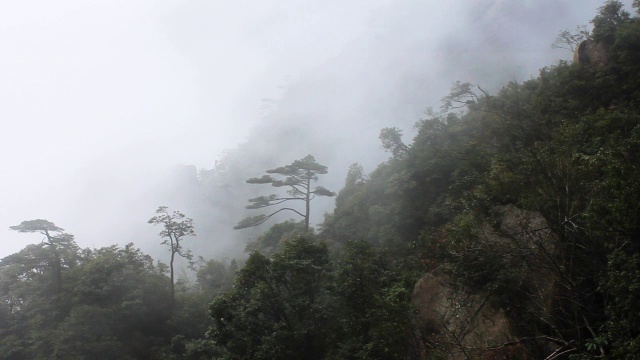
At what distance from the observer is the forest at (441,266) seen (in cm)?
920

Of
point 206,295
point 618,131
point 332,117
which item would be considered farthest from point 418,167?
point 332,117

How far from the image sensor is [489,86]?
49.4 meters

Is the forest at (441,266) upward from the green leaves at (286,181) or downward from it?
downward

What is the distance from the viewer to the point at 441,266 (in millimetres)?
12680

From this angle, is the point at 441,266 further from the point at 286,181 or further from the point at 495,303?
the point at 286,181

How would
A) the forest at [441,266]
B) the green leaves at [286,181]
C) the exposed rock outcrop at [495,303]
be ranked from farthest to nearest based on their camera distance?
the green leaves at [286,181] < the exposed rock outcrop at [495,303] < the forest at [441,266]

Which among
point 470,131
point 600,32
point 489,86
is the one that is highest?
point 489,86

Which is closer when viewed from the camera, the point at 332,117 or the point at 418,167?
the point at 418,167

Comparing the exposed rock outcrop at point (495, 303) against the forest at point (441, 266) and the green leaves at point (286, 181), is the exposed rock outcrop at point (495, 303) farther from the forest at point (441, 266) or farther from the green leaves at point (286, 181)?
the green leaves at point (286, 181)

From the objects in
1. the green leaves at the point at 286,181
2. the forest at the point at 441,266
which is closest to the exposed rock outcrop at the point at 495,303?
the forest at the point at 441,266

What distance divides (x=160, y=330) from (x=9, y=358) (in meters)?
7.59

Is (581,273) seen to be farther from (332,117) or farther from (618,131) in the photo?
(332,117)

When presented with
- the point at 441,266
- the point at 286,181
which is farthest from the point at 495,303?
the point at 286,181

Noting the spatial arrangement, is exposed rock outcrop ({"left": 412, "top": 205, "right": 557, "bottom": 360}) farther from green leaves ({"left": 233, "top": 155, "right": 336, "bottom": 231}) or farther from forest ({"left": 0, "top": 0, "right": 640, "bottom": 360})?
green leaves ({"left": 233, "top": 155, "right": 336, "bottom": 231})
